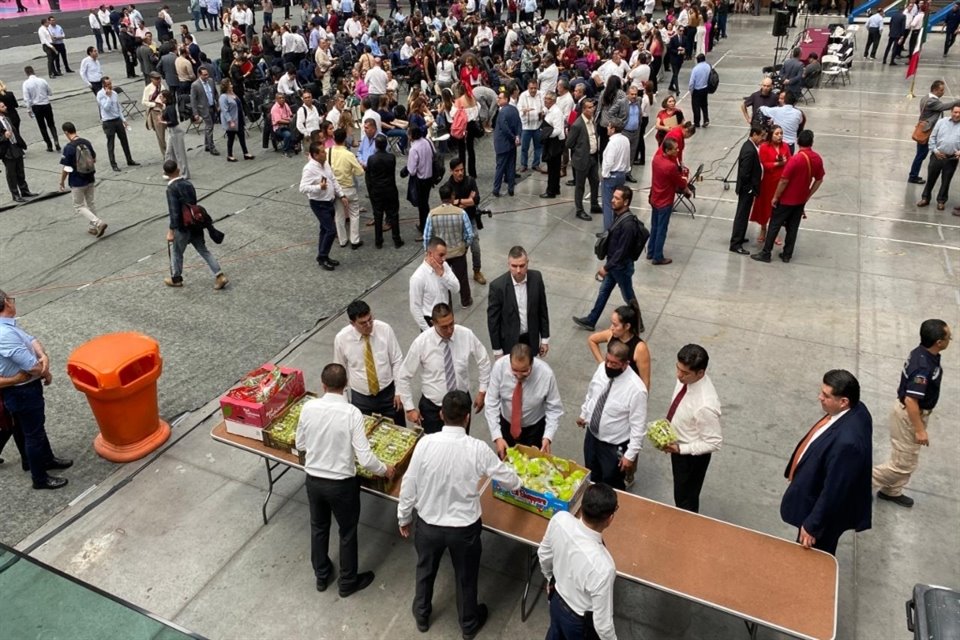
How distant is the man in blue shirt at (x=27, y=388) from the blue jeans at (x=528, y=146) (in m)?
9.63

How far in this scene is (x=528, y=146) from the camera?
14070 millimetres

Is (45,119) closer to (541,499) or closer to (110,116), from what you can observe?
(110,116)

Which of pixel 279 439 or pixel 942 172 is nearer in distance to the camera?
pixel 279 439

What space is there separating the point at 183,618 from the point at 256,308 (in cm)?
482

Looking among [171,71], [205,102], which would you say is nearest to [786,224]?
[205,102]

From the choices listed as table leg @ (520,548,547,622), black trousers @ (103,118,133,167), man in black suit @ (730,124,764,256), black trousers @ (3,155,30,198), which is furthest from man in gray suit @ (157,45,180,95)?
table leg @ (520,548,547,622)

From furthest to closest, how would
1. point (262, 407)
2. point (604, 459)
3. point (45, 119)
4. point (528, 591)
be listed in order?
point (45, 119), point (262, 407), point (604, 459), point (528, 591)

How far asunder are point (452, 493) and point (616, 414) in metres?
1.43

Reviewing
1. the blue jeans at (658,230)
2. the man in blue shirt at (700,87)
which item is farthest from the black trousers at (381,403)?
the man in blue shirt at (700,87)

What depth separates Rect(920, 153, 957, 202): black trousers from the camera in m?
11.6

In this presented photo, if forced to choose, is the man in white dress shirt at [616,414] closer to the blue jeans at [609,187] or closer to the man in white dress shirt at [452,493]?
the man in white dress shirt at [452,493]

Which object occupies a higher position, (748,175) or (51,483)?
(748,175)

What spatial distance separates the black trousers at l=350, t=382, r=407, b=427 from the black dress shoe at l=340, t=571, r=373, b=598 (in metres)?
1.35

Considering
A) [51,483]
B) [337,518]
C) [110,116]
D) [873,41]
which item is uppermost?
[873,41]
